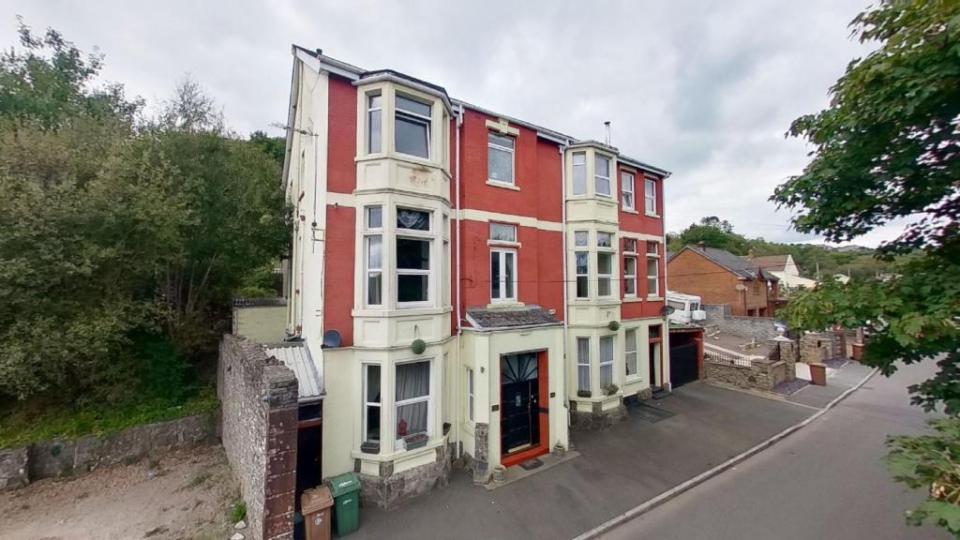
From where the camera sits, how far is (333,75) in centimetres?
860

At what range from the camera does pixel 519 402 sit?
33.6 feet

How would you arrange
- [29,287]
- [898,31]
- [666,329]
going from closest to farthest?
1. [898,31]
2. [29,287]
3. [666,329]

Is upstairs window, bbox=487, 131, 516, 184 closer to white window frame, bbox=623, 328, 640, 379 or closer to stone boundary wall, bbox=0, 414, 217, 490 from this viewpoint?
white window frame, bbox=623, 328, 640, 379

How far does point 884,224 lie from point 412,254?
27.5ft

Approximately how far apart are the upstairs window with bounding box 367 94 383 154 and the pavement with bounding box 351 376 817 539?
8.27m

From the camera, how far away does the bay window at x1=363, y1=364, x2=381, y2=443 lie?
8.25 meters

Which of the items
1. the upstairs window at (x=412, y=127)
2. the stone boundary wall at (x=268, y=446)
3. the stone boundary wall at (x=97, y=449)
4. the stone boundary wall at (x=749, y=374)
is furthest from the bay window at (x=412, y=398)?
the stone boundary wall at (x=749, y=374)

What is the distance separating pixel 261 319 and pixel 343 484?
7.22 meters

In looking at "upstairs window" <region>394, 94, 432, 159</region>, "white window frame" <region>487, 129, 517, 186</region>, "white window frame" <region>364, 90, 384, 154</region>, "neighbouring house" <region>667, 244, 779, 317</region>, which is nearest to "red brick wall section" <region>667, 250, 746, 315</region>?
"neighbouring house" <region>667, 244, 779, 317</region>

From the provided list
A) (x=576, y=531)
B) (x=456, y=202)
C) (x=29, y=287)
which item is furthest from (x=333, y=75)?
(x=576, y=531)

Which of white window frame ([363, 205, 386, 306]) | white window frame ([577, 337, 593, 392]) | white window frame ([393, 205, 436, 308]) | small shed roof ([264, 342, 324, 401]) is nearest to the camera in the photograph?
small shed roof ([264, 342, 324, 401])

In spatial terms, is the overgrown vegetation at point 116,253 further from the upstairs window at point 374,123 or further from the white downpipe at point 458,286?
the white downpipe at point 458,286

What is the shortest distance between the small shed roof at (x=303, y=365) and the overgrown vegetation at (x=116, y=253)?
523 cm

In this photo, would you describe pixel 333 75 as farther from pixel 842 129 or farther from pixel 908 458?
pixel 908 458
